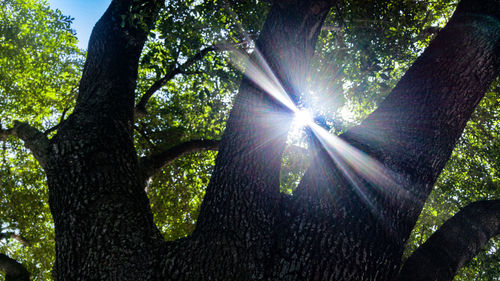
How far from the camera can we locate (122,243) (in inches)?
93.5

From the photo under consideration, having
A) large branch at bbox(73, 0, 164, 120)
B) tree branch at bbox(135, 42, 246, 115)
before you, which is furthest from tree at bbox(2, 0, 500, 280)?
tree branch at bbox(135, 42, 246, 115)

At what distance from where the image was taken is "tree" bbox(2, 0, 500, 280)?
219 cm

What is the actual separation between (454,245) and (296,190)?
1888mm

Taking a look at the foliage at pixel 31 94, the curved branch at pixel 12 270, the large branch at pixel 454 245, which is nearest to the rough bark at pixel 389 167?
the large branch at pixel 454 245

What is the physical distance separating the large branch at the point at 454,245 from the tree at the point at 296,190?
0.05ft

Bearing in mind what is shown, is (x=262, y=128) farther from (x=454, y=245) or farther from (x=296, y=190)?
(x=454, y=245)

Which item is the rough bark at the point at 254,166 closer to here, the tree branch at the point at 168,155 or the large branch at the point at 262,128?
the large branch at the point at 262,128

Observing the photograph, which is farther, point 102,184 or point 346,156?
point 102,184

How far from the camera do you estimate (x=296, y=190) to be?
2.60 m

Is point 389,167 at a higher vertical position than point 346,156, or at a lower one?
lower

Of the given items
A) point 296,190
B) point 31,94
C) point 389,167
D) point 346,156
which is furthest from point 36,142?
point 31,94

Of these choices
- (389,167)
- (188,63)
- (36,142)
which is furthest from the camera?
(188,63)

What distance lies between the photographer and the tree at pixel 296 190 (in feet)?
7.19

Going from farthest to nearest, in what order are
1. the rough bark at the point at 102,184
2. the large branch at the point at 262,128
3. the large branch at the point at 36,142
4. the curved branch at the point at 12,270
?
1. the curved branch at the point at 12,270
2. the large branch at the point at 36,142
3. the large branch at the point at 262,128
4. the rough bark at the point at 102,184
